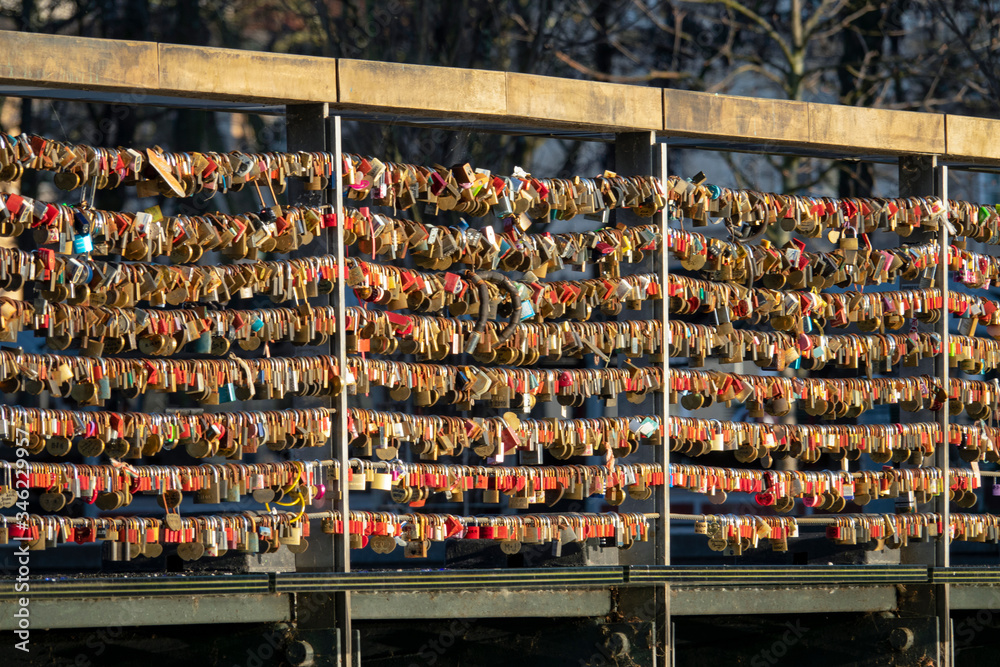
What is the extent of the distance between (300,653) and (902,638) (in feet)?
9.21

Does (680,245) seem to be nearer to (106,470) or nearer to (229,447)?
(229,447)

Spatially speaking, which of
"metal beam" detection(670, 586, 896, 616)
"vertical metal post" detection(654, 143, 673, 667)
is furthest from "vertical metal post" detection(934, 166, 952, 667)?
"vertical metal post" detection(654, 143, 673, 667)

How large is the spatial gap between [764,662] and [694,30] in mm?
10751

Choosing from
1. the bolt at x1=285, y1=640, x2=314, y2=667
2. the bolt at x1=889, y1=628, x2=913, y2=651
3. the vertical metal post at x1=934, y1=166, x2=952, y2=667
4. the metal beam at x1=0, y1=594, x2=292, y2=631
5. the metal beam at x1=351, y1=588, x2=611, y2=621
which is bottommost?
the bolt at x1=889, y1=628, x2=913, y2=651

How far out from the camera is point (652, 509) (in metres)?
5.86

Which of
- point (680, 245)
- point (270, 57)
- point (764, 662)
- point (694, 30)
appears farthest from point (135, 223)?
point (694, 30)

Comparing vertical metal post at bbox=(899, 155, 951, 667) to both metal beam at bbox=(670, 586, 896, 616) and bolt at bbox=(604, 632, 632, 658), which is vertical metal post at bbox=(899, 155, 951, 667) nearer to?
metal beam at bbox=(670, 586, 896, 616)

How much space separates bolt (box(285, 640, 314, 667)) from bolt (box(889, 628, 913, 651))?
274 centimetres

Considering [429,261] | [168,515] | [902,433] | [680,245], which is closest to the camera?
[168,515]

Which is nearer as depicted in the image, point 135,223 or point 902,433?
point 135,223

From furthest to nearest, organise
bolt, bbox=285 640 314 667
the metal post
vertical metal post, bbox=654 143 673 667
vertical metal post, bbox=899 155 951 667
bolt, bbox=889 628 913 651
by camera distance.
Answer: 1. vertical metal post, bbox=899 155 951 667
2. bolt, bbox=889 628 913 651
3. vertical metal post, bbox=654 143 673 667
4. the metal post
5. bolt, bbox=285 640 314 667

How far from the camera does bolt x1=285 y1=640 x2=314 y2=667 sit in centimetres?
516

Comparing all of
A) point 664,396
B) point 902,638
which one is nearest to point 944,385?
point 902,638

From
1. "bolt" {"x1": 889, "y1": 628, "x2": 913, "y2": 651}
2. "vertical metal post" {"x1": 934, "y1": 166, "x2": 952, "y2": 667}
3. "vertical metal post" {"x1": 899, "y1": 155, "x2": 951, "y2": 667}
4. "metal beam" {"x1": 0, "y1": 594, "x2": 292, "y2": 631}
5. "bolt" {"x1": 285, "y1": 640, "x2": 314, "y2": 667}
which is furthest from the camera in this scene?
"vertical metal post" {"x1": 934, "y1": 166, "x2": 952, "y2": 667}
